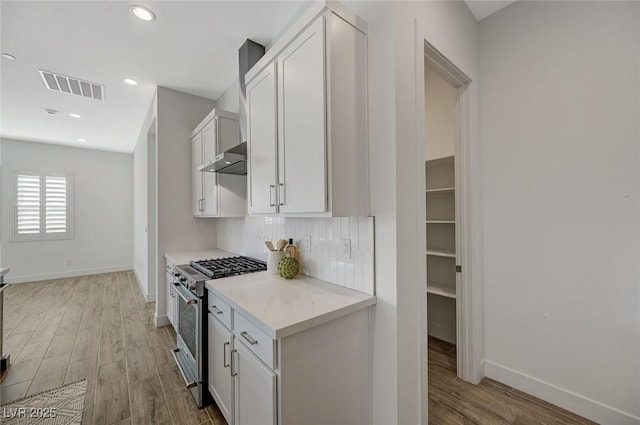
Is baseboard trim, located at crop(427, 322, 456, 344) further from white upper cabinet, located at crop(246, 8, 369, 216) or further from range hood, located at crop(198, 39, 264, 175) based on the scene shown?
range hood, located at crop(198, 39, 264, 175)

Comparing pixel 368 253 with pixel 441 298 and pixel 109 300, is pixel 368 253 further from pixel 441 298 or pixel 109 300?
pixel 109 300

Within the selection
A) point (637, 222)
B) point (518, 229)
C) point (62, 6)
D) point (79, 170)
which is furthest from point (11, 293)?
point (637, 222)

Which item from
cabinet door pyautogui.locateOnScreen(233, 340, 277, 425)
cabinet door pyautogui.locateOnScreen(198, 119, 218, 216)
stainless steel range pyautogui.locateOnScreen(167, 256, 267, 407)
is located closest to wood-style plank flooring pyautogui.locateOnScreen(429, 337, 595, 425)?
cabinet door pyautogui.locateOnScreen(233, 340, 277, 425)

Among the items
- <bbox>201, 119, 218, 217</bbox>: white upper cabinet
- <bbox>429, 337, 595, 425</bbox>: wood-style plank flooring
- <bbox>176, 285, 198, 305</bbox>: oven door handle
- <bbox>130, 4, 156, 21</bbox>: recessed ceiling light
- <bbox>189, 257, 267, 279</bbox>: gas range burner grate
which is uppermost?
<bbox>130, 4, 156, 21</bbox>: recessed ceiling light

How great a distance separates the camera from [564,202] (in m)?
1.81

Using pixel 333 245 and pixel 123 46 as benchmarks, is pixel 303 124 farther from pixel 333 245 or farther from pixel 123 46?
pixel 123 46

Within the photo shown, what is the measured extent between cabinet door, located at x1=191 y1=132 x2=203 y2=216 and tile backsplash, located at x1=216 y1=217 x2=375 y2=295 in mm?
1160

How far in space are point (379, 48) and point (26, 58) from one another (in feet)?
11.7

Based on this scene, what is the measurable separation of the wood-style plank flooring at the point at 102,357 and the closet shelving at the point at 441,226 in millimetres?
2479

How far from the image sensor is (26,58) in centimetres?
262

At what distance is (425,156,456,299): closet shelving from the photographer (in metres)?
2.86

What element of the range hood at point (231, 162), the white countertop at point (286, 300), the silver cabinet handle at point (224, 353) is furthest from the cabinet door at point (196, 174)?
the silver cabinet handle at point (224, 353)

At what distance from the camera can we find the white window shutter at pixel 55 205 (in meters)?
5.64

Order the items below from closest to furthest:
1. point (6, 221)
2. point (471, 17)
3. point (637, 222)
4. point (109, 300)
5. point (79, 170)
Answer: point (637, 222) < point (471, 17) < point (109, 300) < point (6, 221) < point (79, 170)
